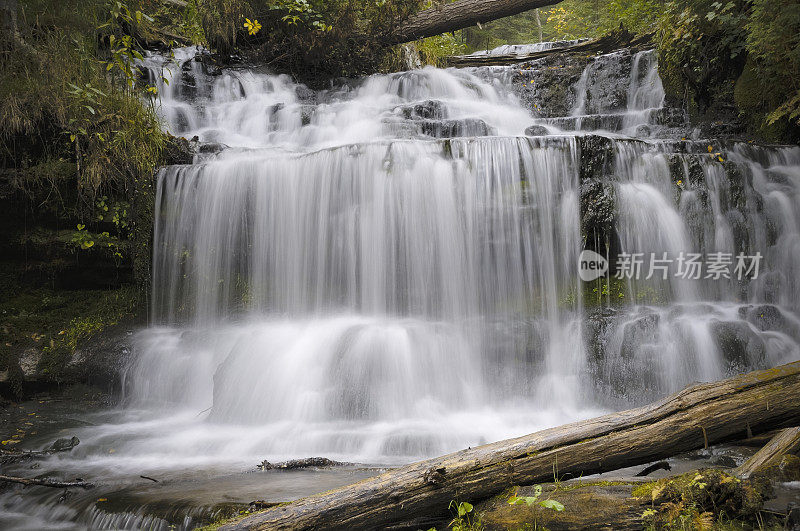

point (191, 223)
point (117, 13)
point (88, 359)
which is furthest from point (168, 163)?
point (88, 359)

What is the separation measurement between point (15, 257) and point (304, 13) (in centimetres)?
705

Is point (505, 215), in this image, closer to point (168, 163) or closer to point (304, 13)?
point (168, 163)

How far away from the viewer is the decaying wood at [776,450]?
9.05 ft

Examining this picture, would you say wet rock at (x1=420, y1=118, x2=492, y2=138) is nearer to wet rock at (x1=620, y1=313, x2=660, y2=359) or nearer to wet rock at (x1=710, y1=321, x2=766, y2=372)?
wet rock at (x1=620, y1=313, x2=660, y2=359)

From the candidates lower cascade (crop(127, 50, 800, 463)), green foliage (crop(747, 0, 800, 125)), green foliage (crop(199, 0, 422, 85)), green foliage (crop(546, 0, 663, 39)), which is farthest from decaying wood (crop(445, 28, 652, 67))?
lower cascade (crop(127, 50, 800, 463))

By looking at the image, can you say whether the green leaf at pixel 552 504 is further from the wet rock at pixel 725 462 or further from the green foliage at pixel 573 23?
the green foliage at pixel 573 23

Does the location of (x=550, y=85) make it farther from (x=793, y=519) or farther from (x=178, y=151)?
(x=793, y=519)

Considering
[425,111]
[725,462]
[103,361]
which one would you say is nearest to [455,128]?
[425,111]

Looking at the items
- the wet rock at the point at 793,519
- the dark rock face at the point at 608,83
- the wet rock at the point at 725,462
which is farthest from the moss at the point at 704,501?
the dark rock face at the point at 608,83

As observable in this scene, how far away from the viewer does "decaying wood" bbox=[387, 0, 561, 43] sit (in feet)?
36.9

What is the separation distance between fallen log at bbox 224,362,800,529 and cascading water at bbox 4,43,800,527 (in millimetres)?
2536

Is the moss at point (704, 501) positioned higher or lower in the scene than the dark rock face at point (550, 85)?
lower

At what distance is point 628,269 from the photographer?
6.52m

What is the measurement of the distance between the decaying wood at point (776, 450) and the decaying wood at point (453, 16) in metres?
10.2
